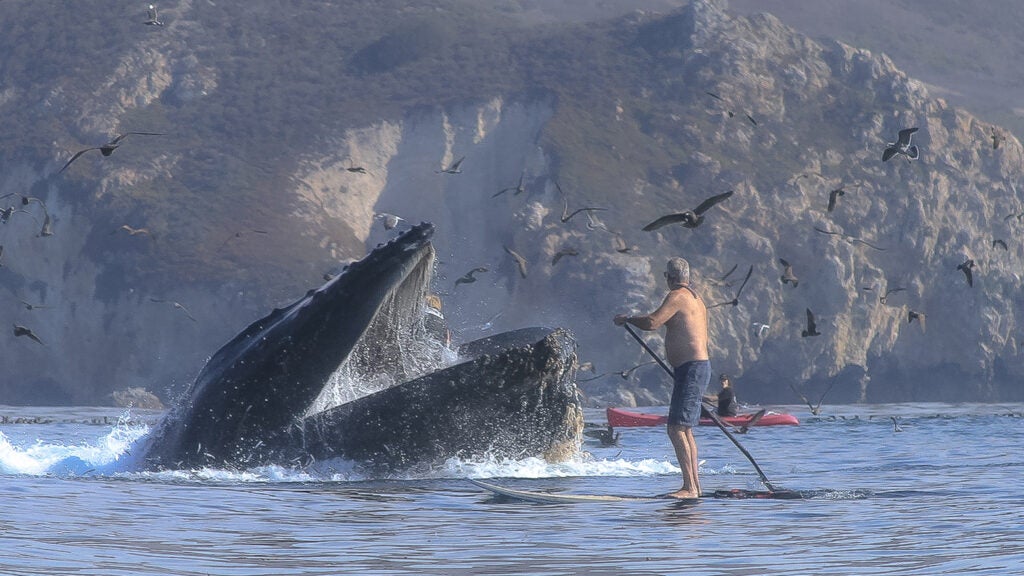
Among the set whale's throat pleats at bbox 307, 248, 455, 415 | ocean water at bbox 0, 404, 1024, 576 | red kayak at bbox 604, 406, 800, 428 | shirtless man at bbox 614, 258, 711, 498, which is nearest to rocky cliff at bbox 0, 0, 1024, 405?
red kayak at bbox 604, 406, 800, 428

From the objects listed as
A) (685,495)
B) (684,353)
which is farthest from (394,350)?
(685,495)

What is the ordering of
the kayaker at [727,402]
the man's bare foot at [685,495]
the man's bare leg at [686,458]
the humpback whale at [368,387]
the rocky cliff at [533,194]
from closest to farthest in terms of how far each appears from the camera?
the humpback whale at [368,387]
the man's bare foot at [685,495]
the man's bare leg at [686,458]
the kayaker at [727,402]
the rocky cliff at [533,194]

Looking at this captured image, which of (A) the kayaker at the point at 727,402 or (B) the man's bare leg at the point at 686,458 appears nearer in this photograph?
(B) the man's bare leg at the point at 686,458

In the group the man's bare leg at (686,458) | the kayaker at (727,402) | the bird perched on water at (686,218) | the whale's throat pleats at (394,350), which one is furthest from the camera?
the kayaker at (727,402)

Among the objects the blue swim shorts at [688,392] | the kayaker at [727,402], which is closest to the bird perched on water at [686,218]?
the blue swim shorts at [688,392]

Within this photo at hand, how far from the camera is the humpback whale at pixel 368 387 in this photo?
35.5 feet

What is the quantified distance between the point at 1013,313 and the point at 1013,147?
14.1m

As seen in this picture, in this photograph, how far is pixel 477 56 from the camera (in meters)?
109

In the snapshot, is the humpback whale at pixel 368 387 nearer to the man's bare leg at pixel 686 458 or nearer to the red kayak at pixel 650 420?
the man's bare leg at pixel 686 458

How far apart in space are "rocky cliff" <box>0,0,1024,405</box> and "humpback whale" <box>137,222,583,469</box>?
63822mm

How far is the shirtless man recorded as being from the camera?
39.9 ft

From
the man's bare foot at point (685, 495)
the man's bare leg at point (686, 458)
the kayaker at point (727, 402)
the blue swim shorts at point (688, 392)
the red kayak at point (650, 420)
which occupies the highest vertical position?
the blue swim shorts at point (688, 392)

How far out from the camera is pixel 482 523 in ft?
32.7

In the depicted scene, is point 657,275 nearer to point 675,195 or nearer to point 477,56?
point 675,195
